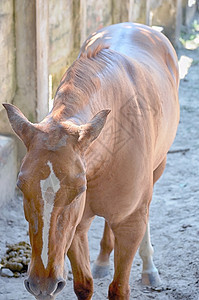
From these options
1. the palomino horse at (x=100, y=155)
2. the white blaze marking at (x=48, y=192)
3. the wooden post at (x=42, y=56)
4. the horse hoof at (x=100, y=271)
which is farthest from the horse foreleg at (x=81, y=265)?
the wooden post at (x=42, y=56)

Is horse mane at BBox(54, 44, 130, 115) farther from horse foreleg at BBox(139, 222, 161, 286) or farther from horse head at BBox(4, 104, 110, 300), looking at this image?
horse foreleg at BBox(139, 222, 161, 286)

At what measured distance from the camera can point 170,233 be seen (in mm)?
4523

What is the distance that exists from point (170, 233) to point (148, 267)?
71 cm

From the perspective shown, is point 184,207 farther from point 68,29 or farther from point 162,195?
A: point 68,29

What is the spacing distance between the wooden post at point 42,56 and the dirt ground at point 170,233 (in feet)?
2.86

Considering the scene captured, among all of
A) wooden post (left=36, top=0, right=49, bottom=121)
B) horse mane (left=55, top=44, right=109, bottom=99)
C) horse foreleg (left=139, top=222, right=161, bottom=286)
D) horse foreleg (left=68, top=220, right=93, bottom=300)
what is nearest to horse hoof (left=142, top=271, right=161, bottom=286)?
horse foreleg (left=139, top=222, right=161, bottom=286)

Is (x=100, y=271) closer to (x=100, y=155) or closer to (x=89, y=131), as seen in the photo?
(x=100, y=155)

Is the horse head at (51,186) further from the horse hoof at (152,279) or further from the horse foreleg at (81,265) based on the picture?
the horse hoof at (152,279)

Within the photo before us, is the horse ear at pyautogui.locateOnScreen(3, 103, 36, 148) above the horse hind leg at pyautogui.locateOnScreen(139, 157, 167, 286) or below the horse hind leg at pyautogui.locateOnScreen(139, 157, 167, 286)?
above

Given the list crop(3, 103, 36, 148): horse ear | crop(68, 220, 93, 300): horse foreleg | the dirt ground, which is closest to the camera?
crop(3, 103, 36, 148): horse ear

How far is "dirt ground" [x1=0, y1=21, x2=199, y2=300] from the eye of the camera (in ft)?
12.2

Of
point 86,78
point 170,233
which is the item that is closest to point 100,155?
point 86,78

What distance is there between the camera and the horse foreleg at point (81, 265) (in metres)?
3.26

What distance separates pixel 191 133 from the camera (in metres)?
7.02
